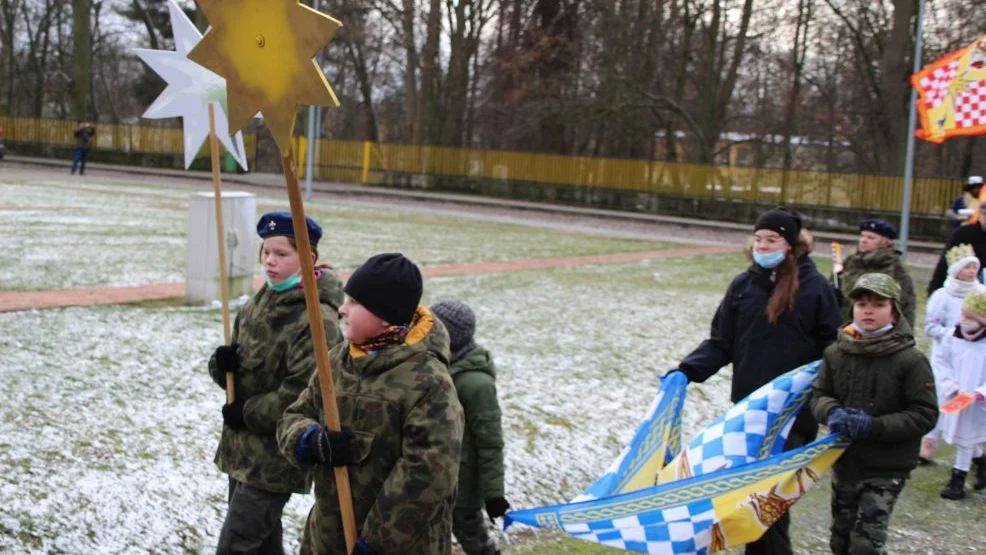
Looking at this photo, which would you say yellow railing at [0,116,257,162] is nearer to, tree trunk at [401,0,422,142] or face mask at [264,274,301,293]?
tree trunk at [401,0,422,142]

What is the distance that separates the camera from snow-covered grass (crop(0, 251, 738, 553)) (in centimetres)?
505

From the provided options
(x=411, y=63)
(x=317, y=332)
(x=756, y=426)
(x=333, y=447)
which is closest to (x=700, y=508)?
(x=756, y=426)

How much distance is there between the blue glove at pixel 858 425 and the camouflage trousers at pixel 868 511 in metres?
0.26

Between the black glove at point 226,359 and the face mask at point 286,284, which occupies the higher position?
the face mask at point 286,284

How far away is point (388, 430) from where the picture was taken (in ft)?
10.0

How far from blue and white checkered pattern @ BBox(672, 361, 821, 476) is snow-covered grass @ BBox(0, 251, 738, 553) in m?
1.52

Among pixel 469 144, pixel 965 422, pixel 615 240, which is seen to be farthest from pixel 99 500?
pixel 469 144

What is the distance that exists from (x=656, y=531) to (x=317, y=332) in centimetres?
220

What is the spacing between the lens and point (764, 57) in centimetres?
3847

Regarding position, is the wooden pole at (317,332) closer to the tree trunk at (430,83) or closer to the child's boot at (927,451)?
the child's boot at (927,451)

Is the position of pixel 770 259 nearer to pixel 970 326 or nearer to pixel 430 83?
pixel 970 326

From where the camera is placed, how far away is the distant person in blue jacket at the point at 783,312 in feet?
16.9

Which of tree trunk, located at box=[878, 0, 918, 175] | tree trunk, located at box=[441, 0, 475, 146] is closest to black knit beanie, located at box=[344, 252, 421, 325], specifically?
tree trunk, located at box=[878, 0, 918, 175]

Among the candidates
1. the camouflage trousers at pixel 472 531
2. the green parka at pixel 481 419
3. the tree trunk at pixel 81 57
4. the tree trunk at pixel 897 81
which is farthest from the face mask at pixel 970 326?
the tree trunk at pixel 81 57
